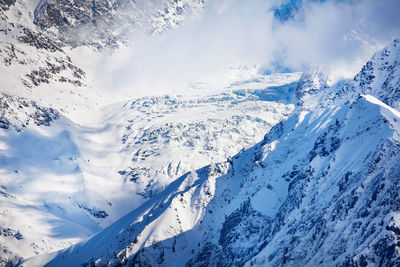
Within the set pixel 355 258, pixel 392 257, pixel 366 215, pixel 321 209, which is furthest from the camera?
pixel 321 209

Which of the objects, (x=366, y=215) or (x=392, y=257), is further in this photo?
(x=366, y=215)

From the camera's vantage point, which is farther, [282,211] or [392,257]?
[282,211]

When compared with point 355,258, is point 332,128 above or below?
above

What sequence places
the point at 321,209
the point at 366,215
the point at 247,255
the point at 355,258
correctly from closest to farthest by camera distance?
1. the point at 355,258
2. the point at 366,215
3. the point at 321,209
4. the point at 247,255

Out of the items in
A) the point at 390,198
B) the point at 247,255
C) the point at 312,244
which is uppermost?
the point at 390,198

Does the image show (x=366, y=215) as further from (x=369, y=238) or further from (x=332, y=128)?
(x=332, y=128)

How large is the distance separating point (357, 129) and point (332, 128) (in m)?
23.2

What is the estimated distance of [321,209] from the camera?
15412 cm

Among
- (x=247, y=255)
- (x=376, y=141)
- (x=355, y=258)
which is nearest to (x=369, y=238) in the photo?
(x=355, y=258)

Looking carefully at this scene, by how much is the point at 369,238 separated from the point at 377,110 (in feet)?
199

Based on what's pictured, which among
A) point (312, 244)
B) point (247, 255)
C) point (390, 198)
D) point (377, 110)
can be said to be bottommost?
point (247, 255)

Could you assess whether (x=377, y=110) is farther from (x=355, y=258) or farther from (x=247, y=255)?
(x=247, y=255)

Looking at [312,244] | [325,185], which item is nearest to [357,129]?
[325,185]

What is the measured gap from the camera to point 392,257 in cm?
11256
